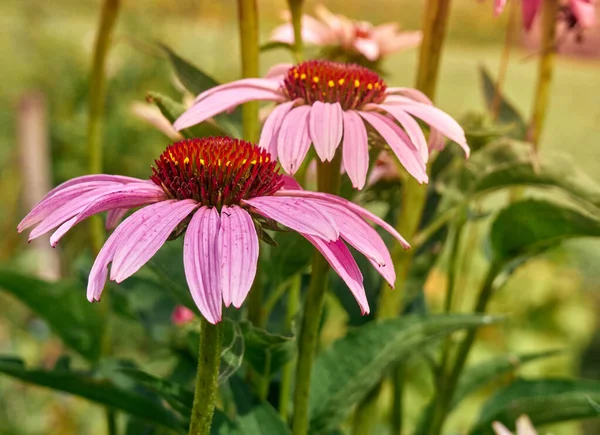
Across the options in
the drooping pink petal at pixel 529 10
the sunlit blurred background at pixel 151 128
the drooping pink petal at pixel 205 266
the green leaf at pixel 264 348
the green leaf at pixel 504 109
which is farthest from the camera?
the sunlit blurred background at pixel 151 128

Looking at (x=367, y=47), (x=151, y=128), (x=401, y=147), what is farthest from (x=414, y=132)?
(x=151, y=128)

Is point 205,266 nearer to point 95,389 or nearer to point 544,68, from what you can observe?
point 95,389

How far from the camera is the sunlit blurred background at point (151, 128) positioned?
1.29m

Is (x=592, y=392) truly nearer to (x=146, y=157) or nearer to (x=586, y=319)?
(x=586, y=319)

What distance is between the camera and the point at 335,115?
13.4 inches

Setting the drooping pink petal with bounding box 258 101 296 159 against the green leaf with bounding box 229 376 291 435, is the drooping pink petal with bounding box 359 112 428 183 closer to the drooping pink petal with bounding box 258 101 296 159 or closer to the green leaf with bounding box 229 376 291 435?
the drooping pink petal with bounding box 258 101 296 159

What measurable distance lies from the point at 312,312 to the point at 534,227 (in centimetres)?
20

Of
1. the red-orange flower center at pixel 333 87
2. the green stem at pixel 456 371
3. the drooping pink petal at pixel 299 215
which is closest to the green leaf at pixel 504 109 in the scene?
the green stem at pixel 456 371

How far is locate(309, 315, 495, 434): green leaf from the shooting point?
1.35 feet

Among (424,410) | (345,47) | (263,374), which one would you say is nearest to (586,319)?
(424,410)

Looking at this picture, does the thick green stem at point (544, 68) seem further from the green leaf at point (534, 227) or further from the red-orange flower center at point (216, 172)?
the red-orange flower center at point (216, 172)

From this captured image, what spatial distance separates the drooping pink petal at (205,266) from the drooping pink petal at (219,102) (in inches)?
3.3

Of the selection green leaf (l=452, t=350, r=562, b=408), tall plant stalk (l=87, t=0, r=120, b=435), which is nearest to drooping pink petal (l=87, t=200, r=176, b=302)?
tall plant stalk (l=87, t=0, r=120, b=435)

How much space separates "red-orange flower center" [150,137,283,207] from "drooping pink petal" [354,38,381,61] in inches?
9.3
